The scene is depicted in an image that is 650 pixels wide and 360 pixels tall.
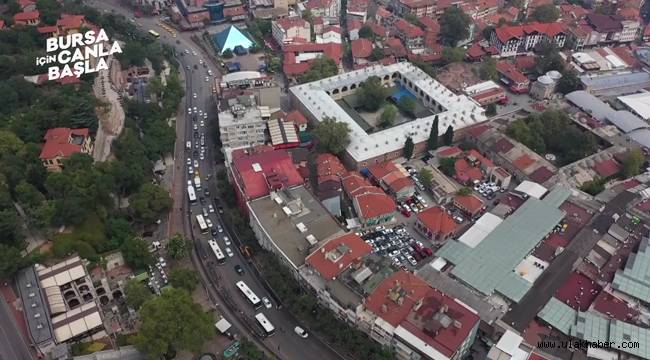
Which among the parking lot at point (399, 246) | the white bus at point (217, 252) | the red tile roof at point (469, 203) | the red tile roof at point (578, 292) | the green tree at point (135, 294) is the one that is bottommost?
the parking lot at point (399, 246)

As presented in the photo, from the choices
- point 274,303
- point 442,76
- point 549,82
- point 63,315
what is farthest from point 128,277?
point 549,82

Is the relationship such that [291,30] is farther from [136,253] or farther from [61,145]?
[136,253]

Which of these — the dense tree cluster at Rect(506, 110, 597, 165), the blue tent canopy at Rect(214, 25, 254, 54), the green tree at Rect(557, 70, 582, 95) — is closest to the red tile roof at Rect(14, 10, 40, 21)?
the blue tent canopy at Rect(214, 25, 254, 54)

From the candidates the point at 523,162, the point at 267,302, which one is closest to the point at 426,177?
the point at 523,162

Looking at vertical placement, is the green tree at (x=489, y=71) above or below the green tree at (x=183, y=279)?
above

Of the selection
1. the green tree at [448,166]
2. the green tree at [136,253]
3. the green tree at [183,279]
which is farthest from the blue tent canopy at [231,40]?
the green tree at [183,279]

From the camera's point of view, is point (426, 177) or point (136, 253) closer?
point (136, 253)

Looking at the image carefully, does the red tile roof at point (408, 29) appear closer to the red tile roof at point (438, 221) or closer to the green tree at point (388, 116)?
the green tree at point (388, 116)

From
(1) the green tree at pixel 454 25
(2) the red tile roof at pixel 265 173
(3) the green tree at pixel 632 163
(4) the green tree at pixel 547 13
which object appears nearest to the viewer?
(2) the red tile roof at pixel 265 173

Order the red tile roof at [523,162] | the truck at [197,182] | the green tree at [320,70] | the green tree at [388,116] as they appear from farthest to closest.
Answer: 1. the green tree at [320,70]
2. the green tree at [388,116]
3. the red tile roof at [523,162]
4. the truck at [197,182]
